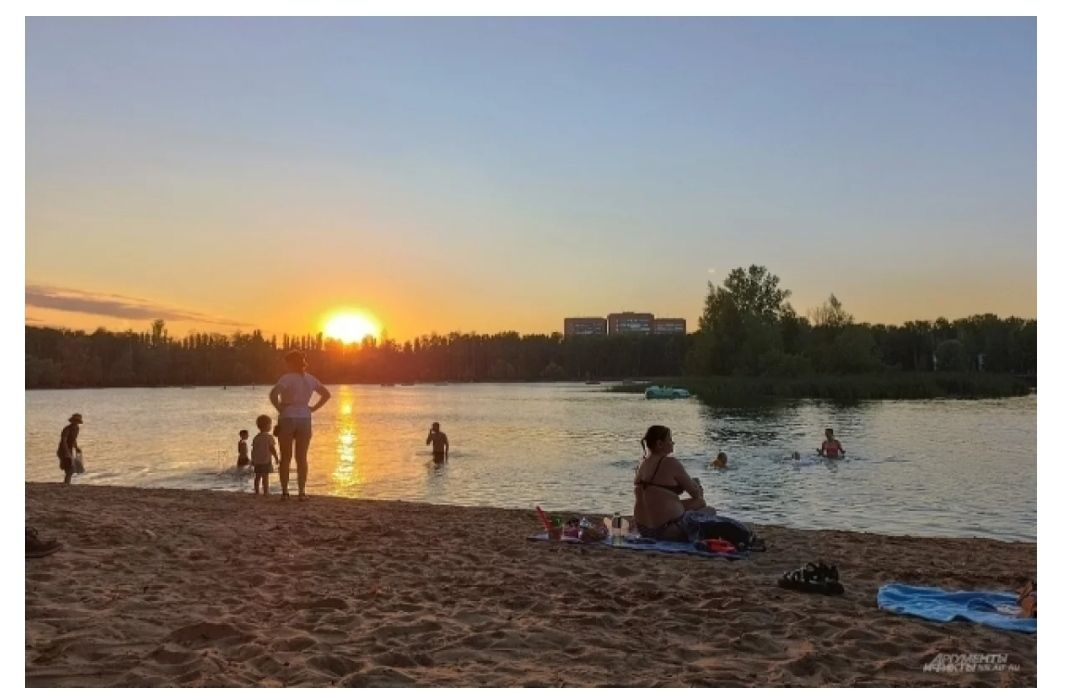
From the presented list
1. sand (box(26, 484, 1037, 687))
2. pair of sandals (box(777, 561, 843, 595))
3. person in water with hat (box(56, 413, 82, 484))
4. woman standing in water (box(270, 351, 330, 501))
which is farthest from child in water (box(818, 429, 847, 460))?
person in water with hat (box(56, 413, 82, 484))

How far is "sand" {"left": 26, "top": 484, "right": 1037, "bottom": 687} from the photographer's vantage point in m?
5.32

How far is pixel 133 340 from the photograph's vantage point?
17762 cm

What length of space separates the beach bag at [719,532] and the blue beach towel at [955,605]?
229 cm

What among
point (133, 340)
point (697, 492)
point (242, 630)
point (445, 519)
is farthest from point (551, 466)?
point (133, 340)

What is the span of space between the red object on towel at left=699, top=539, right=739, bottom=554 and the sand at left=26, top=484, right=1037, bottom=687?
27 centimetres

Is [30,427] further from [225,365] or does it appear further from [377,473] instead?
[225,365]

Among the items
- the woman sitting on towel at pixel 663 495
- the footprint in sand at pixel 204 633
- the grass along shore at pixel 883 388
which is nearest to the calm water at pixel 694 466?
the woman sitting on towel at pixel 663 495

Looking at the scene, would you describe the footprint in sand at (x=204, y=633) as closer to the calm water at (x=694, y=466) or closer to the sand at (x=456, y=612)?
the sand at (x=456, y=612)

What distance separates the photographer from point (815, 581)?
782cm

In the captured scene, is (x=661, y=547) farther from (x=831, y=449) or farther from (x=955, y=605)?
(x=831, y=449)

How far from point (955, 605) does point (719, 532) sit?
10.4 feet

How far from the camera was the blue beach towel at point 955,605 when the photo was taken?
22.0ft
